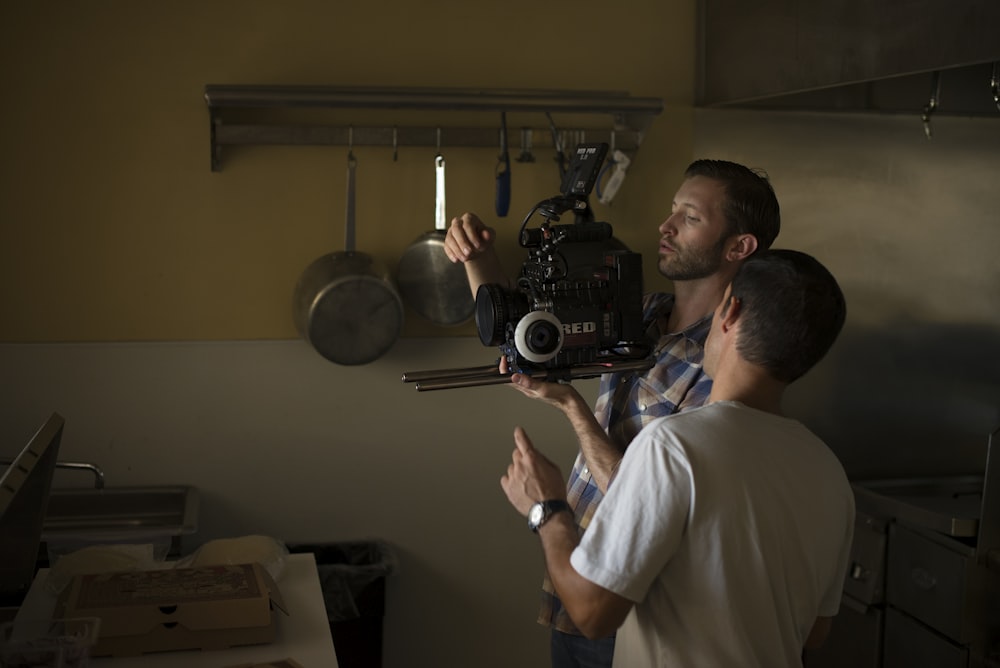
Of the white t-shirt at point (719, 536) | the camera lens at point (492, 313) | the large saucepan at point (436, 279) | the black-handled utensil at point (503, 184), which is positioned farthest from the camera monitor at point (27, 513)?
the black-handled utensil at point (503, 184)

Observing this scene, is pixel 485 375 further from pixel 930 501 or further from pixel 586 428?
pixel 930 501

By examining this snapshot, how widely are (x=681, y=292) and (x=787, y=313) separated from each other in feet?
1.98

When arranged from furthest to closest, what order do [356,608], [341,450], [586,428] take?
[341,450] < [356,608] < [586,428]

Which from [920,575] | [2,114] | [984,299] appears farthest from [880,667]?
[2,114]

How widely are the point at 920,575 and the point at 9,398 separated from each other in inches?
88.7

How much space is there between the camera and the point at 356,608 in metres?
2.82

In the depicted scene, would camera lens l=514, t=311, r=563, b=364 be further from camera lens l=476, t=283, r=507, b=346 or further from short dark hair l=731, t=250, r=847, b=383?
short dark hair l=731, t=250, r=847, b=383

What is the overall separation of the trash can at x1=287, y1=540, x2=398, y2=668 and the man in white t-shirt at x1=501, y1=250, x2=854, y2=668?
1.44 metres

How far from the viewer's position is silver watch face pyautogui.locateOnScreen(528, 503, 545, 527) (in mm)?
1560

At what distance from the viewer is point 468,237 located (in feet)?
6.56

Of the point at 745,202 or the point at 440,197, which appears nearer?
the point at 745,202

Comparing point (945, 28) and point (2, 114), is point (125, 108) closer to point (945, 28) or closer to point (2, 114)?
point (2, 114)

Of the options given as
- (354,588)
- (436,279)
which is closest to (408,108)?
(436,279)

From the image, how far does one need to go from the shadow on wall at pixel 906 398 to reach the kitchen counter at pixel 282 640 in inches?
68.5
